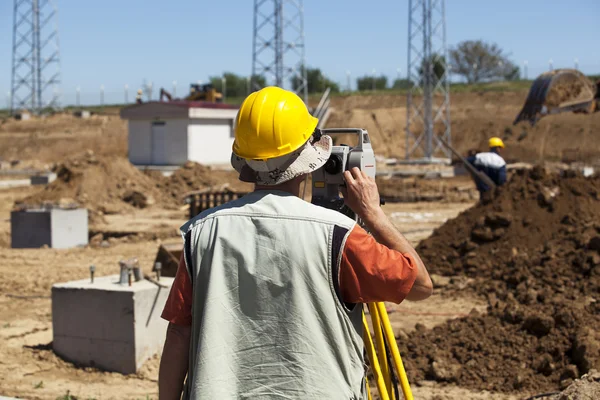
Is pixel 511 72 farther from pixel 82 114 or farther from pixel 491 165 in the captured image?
pixel 491 165

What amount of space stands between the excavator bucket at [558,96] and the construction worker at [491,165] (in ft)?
10.2

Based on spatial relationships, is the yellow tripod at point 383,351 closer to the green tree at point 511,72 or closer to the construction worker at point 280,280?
the construction worker at point 280,280

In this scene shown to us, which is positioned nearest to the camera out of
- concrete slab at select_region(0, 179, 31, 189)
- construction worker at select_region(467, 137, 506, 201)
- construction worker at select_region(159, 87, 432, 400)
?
construction worker at select_region(159, 87, 432, 400)

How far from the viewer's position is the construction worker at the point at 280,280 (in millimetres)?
2039

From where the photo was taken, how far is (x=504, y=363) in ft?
18.8

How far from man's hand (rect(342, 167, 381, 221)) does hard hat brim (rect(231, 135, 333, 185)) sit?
0.38 ft

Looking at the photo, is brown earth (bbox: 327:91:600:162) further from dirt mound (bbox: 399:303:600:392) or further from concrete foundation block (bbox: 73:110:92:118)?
dirt mound (bbox: 399:303:600:392)

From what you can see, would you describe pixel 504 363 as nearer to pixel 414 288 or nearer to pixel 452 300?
pixel 452 300

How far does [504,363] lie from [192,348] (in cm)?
414

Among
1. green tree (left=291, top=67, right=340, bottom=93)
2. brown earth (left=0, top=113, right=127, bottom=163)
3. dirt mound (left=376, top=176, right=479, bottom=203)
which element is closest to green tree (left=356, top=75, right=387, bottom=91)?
green tree (left=291, top=67, right=340, bottom=93)

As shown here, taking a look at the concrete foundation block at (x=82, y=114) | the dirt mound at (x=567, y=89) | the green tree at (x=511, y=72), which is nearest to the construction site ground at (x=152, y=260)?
the dirt mound at (x=567, y=89)

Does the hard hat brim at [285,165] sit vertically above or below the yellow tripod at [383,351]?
above

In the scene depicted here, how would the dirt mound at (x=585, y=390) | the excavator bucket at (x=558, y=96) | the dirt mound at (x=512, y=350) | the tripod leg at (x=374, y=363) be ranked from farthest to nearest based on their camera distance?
the excavator bucket at (x=558, y=96) → the dirt mound at (x=512, y=350) → the dirt mound at (x=585, y=390) → the tripod leg at (x=374, y=363)

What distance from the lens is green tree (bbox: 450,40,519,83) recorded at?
199 feet
